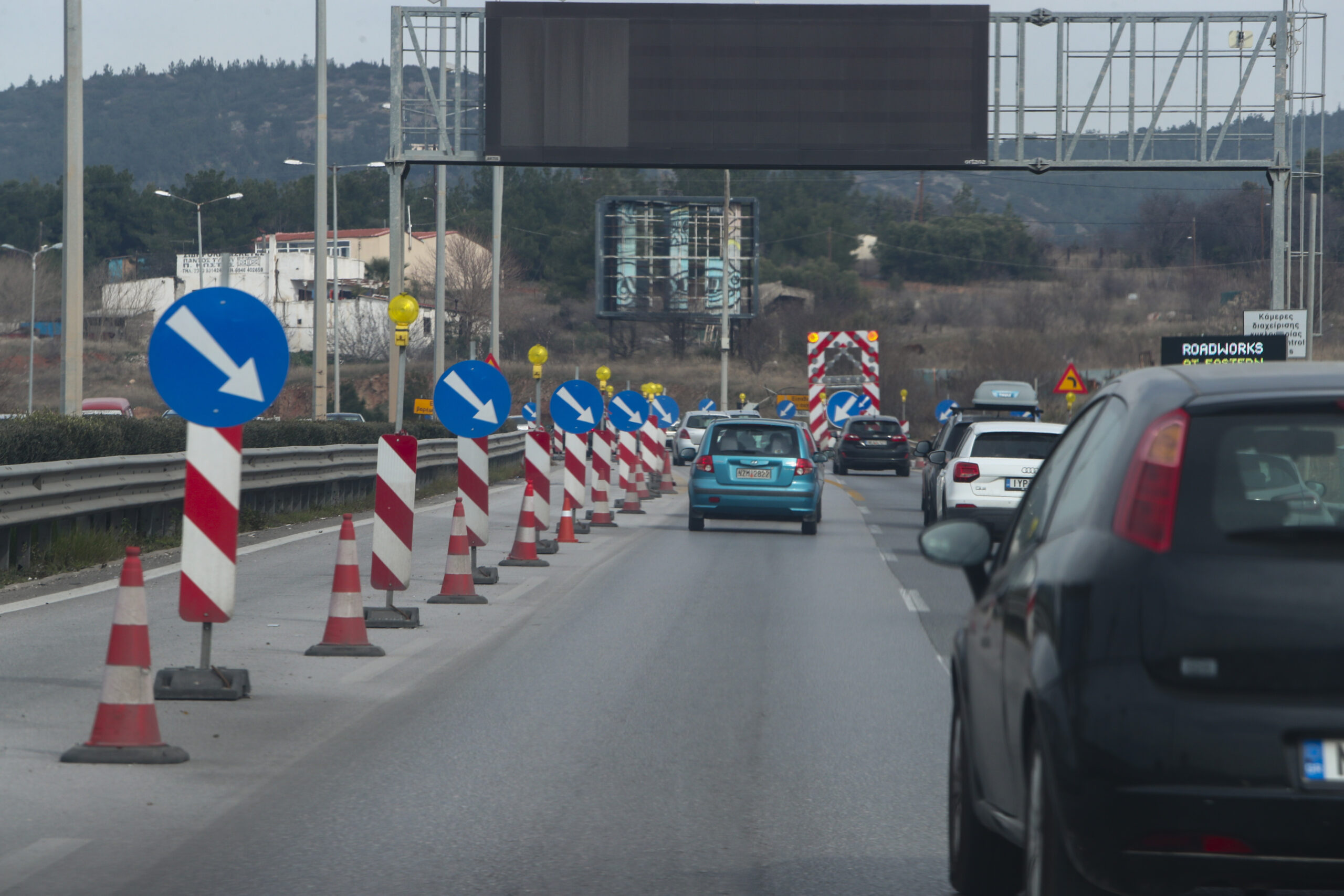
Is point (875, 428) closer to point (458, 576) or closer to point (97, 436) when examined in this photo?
point (97, 436)

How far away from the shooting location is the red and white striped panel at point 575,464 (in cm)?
2328

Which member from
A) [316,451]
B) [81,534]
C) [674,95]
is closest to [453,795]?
[81,534]

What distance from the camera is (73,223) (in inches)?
781

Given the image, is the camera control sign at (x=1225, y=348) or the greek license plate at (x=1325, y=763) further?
the camera control sign at (x=1225, y=348)

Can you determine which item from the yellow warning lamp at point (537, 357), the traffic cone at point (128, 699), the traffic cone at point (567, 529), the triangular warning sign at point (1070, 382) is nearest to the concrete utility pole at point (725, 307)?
the triangular warning sign at point (1070, 382)

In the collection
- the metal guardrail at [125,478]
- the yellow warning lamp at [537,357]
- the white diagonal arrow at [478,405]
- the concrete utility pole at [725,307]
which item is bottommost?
the metal guardrail at [125,478]

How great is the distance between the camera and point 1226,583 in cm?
353

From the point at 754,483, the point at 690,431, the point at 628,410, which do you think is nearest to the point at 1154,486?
the point at 754,483

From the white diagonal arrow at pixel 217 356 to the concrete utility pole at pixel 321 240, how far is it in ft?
72.6

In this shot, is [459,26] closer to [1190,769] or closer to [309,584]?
[309,584]

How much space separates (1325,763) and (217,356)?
6.32m

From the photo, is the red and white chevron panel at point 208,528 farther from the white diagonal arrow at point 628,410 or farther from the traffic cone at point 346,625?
the white diagonal arrow at point 628,410

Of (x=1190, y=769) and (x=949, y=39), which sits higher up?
(x=949, y=39)

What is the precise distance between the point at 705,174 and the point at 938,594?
4340 inches
